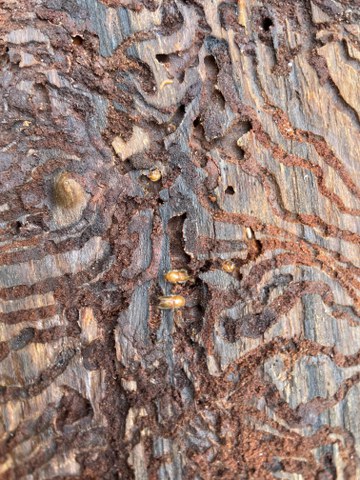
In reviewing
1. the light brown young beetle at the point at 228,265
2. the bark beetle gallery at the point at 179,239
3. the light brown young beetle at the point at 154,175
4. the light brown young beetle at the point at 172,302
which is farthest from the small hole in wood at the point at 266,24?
the light brown young beetle at the point at 172,302

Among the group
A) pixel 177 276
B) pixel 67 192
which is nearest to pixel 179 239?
pixel 177 276

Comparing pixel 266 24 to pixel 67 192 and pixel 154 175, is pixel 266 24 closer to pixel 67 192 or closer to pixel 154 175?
pixel 154 175

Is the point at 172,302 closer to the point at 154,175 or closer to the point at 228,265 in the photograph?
the point at 228,265

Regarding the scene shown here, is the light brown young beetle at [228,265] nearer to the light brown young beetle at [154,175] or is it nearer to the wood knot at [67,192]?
the light brown young beetle at [154,175]

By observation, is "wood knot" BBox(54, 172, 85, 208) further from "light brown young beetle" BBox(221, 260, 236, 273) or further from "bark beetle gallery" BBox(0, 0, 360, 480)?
"light brown young beetle" BBox(221, 260, 236, 273)

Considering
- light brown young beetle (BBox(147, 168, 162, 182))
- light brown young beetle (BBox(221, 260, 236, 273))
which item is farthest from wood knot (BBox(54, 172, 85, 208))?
light brown young beetle (BBox(221, 260, 236, 273))

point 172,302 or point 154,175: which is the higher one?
point 154,175

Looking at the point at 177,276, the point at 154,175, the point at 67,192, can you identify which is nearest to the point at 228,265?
the point at 177,276

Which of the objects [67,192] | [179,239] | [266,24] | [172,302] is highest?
[266,24]
